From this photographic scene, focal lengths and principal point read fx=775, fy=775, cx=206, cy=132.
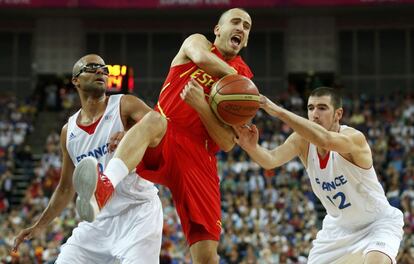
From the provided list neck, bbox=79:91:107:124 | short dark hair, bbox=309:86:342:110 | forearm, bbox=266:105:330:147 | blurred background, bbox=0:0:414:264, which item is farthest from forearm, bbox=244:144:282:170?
blurred background, bbox=0:0:414:264

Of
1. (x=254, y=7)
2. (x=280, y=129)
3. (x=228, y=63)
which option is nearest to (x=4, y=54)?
(x=254, y=7)

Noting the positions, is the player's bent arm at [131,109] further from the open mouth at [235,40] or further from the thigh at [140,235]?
the open mouth at [235,40]

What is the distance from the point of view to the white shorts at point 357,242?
6.53 m

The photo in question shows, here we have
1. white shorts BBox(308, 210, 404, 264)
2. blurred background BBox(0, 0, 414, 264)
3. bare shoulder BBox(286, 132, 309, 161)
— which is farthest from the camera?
blurred background BBox(0, 0, 414, 264)

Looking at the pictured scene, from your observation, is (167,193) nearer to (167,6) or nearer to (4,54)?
(167,6)

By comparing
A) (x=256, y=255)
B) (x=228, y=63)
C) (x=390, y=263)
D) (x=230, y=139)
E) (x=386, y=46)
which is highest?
(x=386, y=46)

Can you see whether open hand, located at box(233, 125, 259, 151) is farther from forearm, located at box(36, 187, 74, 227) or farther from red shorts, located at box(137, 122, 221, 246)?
forearm, located at box(36, 187, 74, 227)

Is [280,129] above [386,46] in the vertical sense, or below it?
below

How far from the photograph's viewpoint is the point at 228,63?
6504mm

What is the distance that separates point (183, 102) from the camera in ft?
20.7

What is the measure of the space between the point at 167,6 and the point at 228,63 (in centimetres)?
1609

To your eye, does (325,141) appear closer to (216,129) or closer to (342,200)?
(342,200)

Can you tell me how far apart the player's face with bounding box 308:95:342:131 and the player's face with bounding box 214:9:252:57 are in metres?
0.82

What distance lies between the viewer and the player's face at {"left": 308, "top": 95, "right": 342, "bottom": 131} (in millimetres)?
6685
